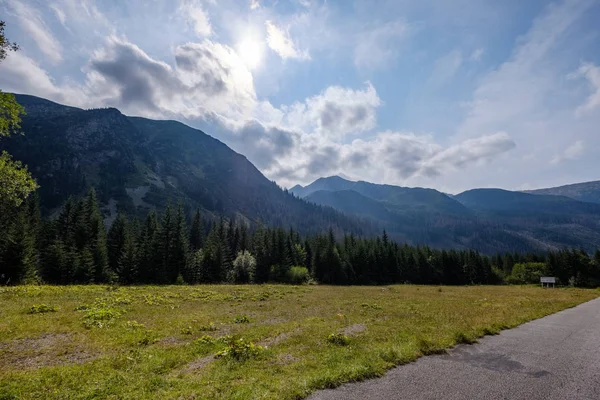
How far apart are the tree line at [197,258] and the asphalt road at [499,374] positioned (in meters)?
56.2

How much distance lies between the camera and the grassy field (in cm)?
950

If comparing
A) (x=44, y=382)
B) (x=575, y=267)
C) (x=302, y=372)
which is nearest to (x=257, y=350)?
(x=302, y=372)

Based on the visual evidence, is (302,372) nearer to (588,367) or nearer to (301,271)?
(588,367)

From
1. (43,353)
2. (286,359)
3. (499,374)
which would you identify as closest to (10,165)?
(43,353)

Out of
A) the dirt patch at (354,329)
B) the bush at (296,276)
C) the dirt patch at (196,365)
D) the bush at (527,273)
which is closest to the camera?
the dirt patch at (196,365)

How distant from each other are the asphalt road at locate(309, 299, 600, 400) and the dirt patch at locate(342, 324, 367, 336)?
5378 millimetres

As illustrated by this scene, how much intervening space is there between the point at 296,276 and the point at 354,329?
64132 mm

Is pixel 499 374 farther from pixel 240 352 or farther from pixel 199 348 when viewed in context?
pixel 199 348

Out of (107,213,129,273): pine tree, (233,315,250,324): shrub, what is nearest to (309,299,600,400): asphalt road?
(233,315,250,324): shrub

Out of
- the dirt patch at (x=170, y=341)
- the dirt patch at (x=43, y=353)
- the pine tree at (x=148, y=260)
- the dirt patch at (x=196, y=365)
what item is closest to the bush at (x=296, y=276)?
the pine tree at (x=148, y=260)

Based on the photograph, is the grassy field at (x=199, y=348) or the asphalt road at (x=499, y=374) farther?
the grassy field at (x=199, y=348)

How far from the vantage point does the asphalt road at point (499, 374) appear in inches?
364

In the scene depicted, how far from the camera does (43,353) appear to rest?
A: 1288cm

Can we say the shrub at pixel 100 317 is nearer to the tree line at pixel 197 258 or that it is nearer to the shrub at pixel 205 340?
the shrub at pixel 205 340
